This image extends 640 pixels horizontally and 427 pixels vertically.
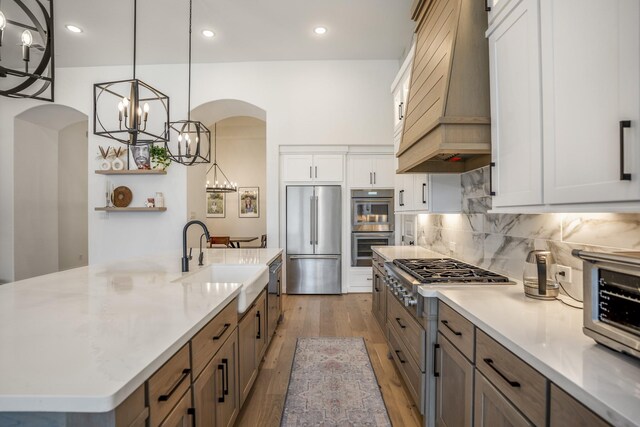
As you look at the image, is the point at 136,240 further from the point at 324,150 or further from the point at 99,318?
the point at 99,318

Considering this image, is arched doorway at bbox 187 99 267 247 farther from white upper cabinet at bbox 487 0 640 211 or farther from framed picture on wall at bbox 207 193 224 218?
white upper cabinet at bbox 487 0 640 211

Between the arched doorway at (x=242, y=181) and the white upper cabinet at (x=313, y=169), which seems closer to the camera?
the white upper cabinet at (x=313, y=169)

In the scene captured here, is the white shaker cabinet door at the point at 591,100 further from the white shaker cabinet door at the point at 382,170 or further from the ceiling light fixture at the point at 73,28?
the ceiling light fixture at the point at 73,28

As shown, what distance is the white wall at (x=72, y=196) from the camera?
639 centimetres

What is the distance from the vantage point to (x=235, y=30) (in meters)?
4.21

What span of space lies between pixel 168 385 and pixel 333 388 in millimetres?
1679

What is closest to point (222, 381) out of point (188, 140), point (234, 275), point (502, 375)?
point (234, 275)

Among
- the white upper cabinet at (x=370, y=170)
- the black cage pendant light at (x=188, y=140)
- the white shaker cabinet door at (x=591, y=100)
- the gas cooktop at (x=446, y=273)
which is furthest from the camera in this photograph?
the white upper cabinet at (x=370, y=170)

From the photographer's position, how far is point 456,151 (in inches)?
69.0

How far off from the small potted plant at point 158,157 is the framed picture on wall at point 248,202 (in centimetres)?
391

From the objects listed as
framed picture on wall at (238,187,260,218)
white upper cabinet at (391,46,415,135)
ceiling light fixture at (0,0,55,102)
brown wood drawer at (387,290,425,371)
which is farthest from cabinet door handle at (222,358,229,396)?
framed picture on wall at (238,187,260,218)

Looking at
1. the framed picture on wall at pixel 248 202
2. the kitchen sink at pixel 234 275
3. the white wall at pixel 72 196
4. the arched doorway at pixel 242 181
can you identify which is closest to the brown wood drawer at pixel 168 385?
the kitchen sink at pixel 234 275

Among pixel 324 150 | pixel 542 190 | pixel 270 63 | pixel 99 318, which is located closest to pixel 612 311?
pixel 542 190

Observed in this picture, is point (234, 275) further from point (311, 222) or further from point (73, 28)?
point (73, 28)
